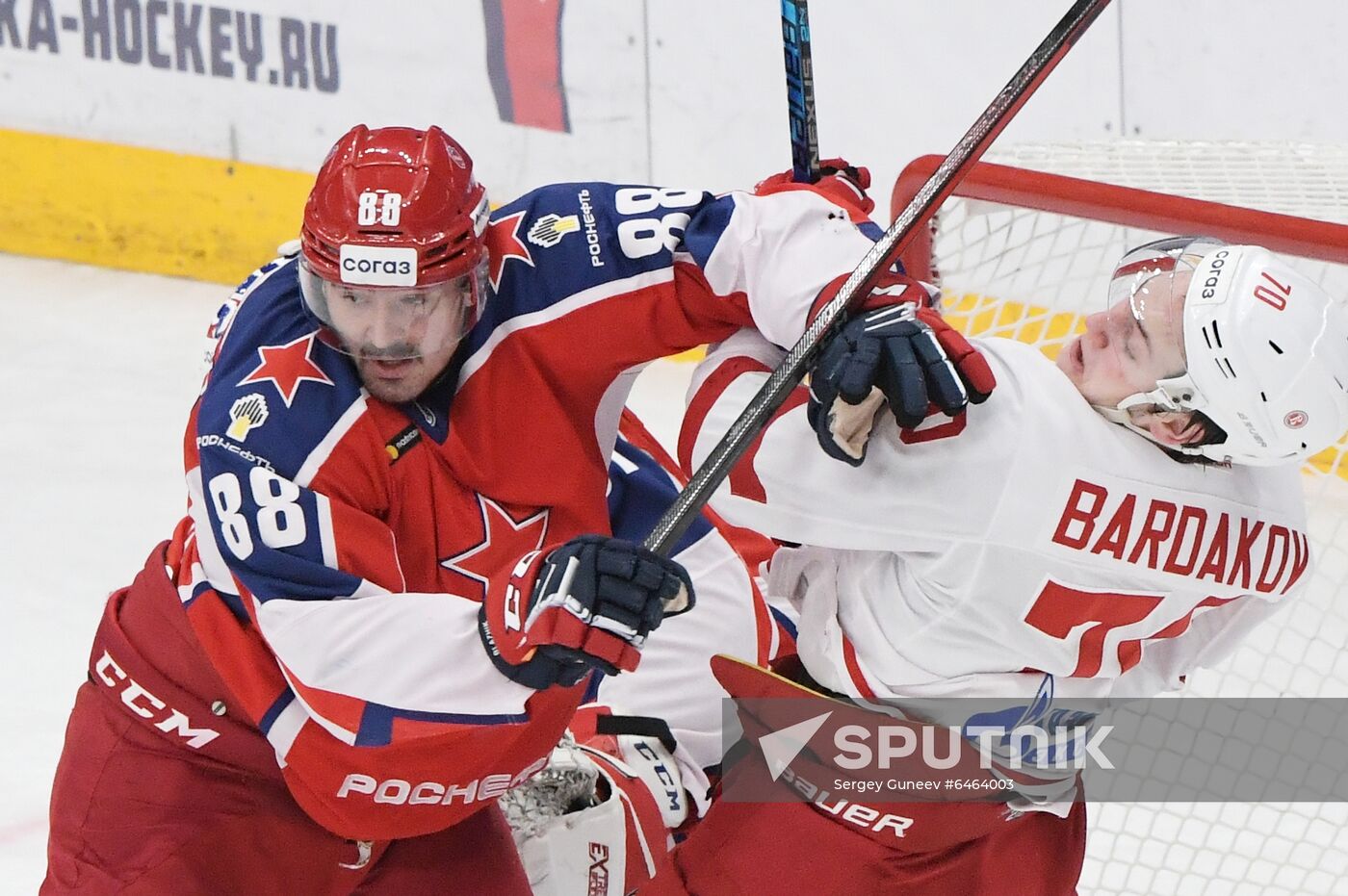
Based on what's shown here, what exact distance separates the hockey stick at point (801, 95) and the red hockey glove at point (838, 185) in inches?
0.8

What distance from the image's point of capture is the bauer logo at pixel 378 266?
5.98 feet

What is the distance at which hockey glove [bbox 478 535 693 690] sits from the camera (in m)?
1.64

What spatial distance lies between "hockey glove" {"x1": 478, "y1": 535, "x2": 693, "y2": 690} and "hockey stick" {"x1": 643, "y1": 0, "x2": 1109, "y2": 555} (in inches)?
2.1

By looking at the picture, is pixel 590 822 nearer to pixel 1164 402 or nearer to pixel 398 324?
pixel 398 324

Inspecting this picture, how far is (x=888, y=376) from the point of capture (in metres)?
1.59

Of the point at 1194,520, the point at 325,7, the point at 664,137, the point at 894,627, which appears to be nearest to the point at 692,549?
the point at 894,627

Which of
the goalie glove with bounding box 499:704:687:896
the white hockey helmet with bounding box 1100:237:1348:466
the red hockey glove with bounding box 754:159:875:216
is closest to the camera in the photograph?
the white hockey helmet with bounding box 1100:237:1348:466

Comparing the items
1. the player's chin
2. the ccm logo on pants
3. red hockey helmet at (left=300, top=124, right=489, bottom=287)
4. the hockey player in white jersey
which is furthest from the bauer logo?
the ccm logo on pants

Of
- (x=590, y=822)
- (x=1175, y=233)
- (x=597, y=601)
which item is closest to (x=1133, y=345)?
(x=597, y=601)

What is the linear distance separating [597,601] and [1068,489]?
0.48m

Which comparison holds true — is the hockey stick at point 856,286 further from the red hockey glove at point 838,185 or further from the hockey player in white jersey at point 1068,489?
the red hockey glove at point 838,185

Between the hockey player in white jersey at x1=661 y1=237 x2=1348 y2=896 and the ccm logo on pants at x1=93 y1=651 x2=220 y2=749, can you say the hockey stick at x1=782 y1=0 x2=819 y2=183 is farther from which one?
the ccm logo on pants at x1=93 y1=651 x2=220 y2=749

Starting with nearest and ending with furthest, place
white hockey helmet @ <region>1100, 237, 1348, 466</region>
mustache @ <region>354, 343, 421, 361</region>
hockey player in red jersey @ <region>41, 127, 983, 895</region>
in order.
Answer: white hockey helmet @ <region>1100, 237, 1348, 466</region>, hockey player in red jersey @ <region>41, 127, 983, 895</region>, mustache @ <region>354, 343, 421, 361</region>

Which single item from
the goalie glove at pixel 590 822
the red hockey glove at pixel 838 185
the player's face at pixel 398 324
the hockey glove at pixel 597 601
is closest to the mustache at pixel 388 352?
the player's face at pixel 398 324
